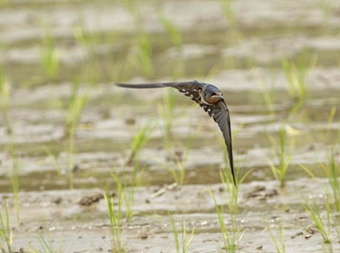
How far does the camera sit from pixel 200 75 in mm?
8320

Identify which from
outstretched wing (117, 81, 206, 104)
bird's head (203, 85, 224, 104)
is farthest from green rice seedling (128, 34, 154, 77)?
bird's head (203, 85, 224, 104)

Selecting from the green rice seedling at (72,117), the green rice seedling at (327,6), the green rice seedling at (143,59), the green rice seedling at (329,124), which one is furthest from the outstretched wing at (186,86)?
the green rice seedling at (327,6)

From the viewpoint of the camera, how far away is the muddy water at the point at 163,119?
17.2 feet

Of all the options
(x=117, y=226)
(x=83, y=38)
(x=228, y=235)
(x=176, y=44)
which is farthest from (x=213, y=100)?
(x=176, y=44)

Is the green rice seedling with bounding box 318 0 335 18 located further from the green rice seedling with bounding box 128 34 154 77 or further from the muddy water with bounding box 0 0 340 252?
the green rice seedling with bounding box 128 34 154 77

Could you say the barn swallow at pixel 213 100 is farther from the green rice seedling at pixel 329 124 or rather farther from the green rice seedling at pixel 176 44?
the green rice seedling at pixel 176 44

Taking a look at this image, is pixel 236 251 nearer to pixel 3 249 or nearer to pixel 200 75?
pixel 3 249

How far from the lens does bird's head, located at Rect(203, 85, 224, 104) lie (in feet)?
14.0

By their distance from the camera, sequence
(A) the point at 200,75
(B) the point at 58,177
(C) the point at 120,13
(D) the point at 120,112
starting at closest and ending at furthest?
1. (B) the point at 58,177
2. (D) the point at 120,112
3. (A) the point at 200,75
4. (C) the point at 120,13

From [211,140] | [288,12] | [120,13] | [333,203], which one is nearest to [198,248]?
[333,203]

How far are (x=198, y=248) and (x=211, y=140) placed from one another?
1.95m

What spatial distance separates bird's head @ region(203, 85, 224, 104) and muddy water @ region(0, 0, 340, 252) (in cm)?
76

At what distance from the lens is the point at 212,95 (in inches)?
168

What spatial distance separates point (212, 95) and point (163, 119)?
2.93 m
